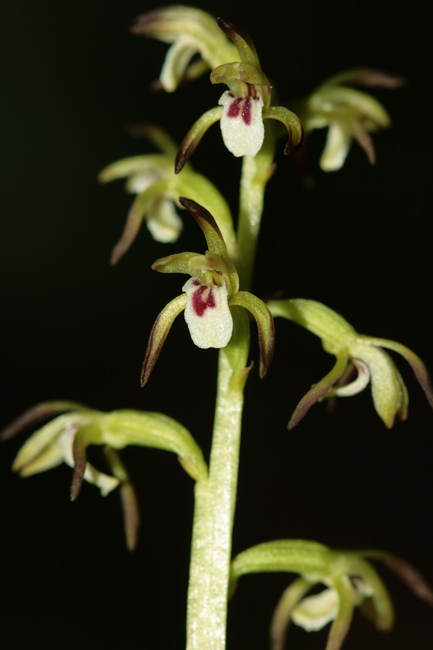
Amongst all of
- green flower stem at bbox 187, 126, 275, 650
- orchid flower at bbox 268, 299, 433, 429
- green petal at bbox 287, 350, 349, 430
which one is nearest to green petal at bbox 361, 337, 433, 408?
orchid flower at bbox 268, 299, 433, 429

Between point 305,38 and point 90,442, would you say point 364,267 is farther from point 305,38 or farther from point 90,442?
point 90,442

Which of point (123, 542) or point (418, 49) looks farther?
point (418, 49)

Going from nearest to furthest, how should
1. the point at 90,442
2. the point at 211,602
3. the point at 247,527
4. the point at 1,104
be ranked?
the point at 211,602 < the point at 90,442 < the point at 247,527 < the point at 1,104

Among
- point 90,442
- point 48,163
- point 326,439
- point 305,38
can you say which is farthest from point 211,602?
point 305,38

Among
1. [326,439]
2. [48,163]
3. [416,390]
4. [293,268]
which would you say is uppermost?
[48,163]

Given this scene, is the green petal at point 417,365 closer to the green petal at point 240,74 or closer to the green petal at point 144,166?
the green petal at point 240,74

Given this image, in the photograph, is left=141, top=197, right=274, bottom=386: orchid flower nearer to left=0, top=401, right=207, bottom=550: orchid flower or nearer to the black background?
left=0, top=401, right=207, bottom=550: orchid flower
